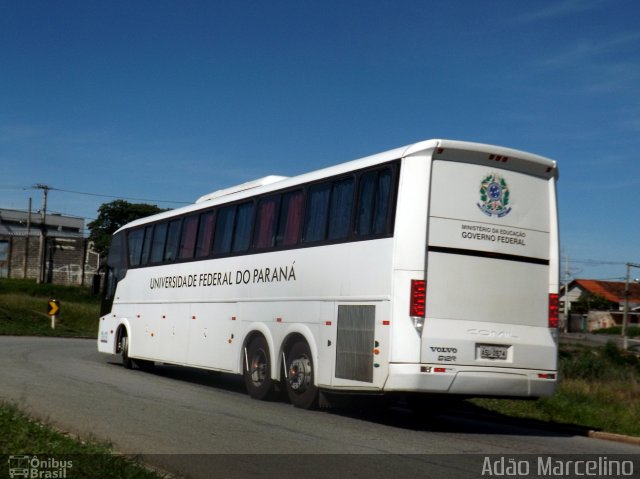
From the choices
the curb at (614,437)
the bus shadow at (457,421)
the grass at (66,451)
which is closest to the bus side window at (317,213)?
the bus shadow at (457,421)

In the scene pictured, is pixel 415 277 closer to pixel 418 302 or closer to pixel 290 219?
Result: pixel 418 302

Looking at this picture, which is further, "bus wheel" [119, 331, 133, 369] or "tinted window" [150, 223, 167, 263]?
"bus wheel" [119, 331, 133, 369]

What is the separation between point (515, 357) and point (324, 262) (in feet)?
10.4

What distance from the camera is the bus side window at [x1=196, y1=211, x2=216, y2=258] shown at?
18156 mm

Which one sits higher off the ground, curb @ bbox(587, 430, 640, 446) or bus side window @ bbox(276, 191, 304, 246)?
bus side window @ bbox(276, 191, 304, 246)

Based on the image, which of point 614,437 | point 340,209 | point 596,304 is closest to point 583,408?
point 614,437

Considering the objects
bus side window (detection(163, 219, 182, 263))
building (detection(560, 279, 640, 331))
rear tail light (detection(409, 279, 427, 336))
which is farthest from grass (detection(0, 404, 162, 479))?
building (detection(560, 279, 640, 331))

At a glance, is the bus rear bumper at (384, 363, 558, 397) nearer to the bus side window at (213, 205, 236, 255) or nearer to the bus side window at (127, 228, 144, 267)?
the bus side window at (213, 205, 236, 255)

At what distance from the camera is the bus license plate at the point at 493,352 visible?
1188 centimetres

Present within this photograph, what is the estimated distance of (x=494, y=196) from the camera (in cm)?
1238

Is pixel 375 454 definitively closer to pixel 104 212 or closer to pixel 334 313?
pixel 334 313

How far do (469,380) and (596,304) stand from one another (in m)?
106

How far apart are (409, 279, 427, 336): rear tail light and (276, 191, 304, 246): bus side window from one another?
335cm

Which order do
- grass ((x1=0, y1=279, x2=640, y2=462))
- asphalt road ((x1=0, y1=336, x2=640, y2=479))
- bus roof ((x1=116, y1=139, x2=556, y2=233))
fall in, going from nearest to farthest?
grass ((x1=0, y1=279, x2=640, y2=462)) → asphalt road ((x1=0, y1=336, x2=640, y2=479)) → bus roof ((x1=116, y1=139, x2=556, y2=233))
